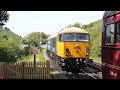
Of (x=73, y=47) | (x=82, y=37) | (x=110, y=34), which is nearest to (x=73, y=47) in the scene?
(x=73, y=47)

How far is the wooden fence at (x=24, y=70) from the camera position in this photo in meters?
17.1

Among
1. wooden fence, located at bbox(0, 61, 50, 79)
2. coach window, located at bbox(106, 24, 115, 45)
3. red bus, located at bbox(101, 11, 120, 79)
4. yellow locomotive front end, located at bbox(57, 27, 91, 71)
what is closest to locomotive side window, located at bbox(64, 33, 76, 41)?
yellow locomotive front end, located at bbox(57, 27, 91, 71)

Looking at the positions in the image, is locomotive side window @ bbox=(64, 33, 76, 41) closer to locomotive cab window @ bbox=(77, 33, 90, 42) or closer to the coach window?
locomotive cab window @ bbox=(77, 33, 90, 42)

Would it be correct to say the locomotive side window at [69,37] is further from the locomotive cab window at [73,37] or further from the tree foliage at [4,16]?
the tree foliage at [4,16]

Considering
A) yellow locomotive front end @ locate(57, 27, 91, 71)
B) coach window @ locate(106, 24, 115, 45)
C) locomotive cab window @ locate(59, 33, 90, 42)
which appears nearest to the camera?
coach window @ locate(106, 24, 115, 45)

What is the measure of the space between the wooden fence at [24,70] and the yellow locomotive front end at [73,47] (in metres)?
2.15

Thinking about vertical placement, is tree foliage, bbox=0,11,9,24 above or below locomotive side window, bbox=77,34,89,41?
above

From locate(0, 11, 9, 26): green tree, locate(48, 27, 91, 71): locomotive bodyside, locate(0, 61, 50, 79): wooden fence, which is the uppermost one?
locate(0, 11, 9, 26): green tree

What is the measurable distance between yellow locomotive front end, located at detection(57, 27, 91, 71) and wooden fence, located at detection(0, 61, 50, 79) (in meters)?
2.15

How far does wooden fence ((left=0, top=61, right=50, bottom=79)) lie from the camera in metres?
17.1

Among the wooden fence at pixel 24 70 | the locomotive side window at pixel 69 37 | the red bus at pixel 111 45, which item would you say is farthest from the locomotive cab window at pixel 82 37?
the red bus at pixel 111 45

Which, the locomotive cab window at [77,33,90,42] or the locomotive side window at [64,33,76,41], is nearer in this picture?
the locomotive side window at [64,33,76,41]
